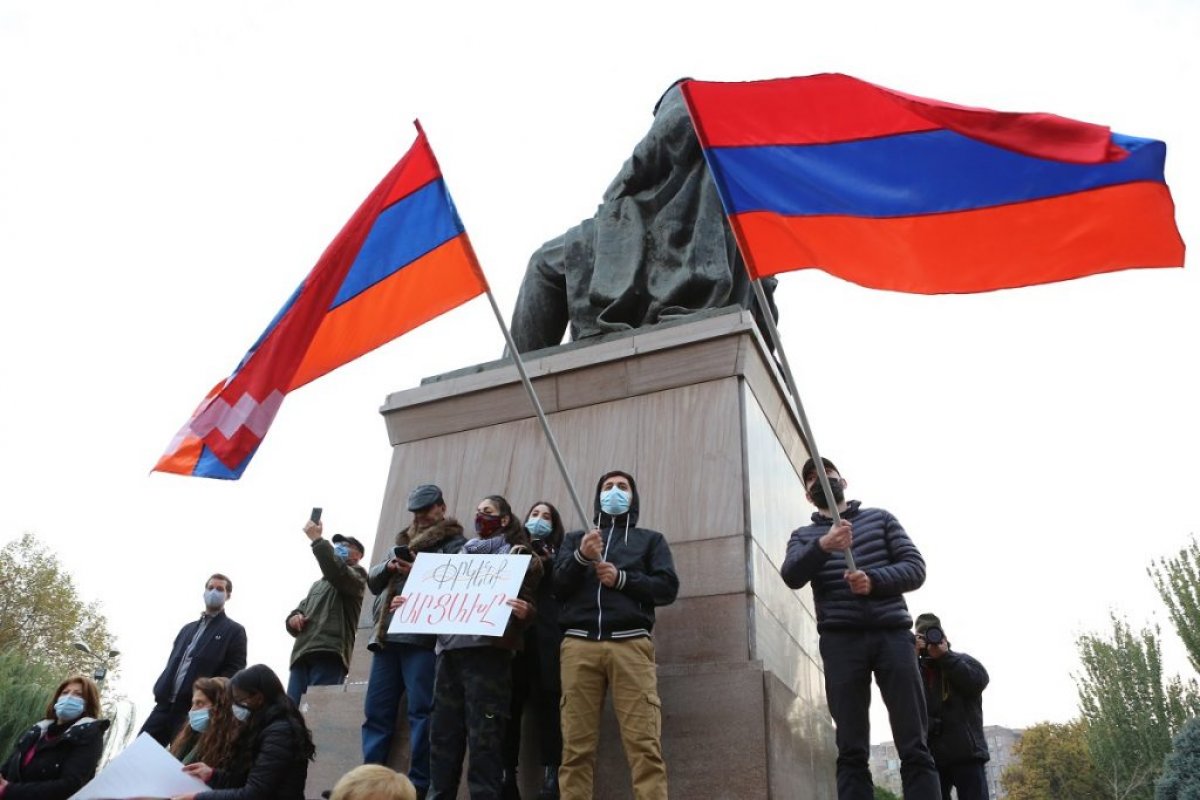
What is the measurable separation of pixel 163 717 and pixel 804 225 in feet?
17.8

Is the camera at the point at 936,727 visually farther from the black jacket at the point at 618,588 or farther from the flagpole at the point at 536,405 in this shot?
the flagpole at the point at 536,405

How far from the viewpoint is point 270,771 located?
4.59m

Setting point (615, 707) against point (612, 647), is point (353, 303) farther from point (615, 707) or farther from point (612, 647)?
point (615, 707)

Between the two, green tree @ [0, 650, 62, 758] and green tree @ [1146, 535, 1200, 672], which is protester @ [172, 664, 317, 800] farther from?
green tree @ [1146, 535, 1200, 672]

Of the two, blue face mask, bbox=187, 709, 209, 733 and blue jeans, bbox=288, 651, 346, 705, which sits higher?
blue jeans, bbox=288, 651, 346, 705

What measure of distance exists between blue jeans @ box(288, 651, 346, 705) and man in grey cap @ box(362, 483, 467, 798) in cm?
145

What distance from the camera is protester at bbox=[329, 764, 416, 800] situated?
2.83m

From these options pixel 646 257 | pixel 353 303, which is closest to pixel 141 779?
pixel 353 303

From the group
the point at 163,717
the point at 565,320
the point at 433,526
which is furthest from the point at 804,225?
the point at 163,717

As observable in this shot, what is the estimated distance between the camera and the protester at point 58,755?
223 inches

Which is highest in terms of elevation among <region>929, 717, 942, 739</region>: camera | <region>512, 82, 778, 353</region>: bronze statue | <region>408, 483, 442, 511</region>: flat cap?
<region>512, 82, 778, 353</region>: bronze statue

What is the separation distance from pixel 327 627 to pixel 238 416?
2.05 m

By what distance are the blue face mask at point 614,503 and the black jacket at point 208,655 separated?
10.7ft

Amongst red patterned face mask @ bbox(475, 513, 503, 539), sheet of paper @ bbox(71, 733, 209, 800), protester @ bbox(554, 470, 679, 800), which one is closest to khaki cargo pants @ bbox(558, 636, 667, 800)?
protester @ bbox(554, 470, 679, 800)
